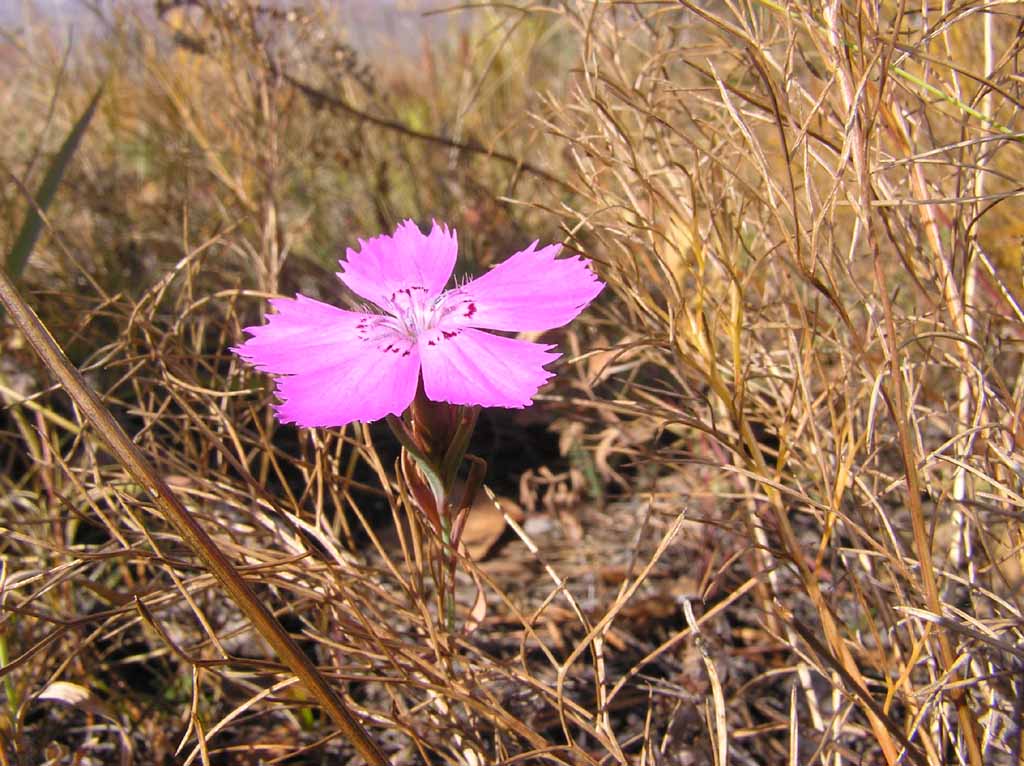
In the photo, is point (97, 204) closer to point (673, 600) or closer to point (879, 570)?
point (673, 600)

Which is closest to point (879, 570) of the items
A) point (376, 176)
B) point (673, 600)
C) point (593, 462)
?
point (673, 600)

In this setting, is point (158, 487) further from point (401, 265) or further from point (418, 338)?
point (401, 265)

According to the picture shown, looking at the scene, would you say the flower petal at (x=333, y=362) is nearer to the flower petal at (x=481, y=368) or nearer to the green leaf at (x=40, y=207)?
the flower petal at (x=481, y=368)

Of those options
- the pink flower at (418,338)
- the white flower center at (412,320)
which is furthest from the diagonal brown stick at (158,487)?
the white flower center at (412,320)

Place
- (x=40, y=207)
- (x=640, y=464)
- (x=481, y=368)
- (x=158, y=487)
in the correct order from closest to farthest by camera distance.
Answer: (x=158, y=487) < (x=481, y=368) < (x=640, y=464) < (x=40, y=207)

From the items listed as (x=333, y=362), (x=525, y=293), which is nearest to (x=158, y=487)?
(x=333, y=362)

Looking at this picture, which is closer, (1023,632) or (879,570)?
(1023,632)
